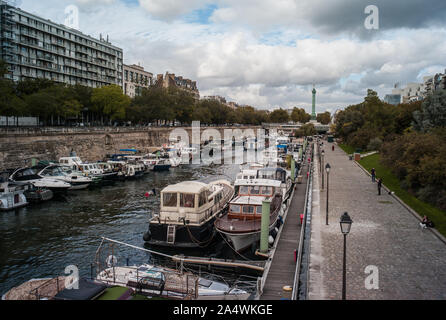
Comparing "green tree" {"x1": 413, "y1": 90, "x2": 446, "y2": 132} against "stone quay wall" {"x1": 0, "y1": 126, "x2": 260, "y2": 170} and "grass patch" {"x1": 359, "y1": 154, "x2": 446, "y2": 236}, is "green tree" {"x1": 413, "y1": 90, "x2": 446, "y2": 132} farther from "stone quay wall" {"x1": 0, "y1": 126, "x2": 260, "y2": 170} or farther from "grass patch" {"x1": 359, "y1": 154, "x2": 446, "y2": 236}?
"stone quay wall" {"x1": 0, "y1": 126, "x2": 260, "y2": 170}

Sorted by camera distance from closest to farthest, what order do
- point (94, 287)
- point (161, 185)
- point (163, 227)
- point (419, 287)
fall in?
point (94, 287) < point (419, 287) < point (163, 227) < point (161, 185)

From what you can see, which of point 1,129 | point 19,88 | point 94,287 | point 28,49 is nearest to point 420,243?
point 94,287

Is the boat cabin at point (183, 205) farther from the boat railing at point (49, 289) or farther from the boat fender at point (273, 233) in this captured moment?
the boat railing at point (49, 289)

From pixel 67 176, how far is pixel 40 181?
3.34 m

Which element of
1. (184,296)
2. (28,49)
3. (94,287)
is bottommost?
(184,296)

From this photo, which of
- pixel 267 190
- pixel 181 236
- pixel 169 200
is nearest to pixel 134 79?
pixel 267 190

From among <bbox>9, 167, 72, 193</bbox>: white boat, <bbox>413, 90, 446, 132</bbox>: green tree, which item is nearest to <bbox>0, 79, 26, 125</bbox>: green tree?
<bbox>9, 167, 72, 193</bbox>: white boat

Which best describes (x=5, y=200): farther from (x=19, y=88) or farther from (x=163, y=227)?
(x=19, y=88)

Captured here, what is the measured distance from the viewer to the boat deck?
46.6 ft

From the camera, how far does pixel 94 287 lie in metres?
12.0

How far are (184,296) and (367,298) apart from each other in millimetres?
6676

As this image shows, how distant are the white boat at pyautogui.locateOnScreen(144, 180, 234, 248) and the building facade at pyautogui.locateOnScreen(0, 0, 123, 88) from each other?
68375mm

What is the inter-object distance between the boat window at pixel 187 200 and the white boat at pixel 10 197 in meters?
17.9
